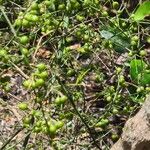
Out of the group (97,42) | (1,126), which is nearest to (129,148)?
(97,42)

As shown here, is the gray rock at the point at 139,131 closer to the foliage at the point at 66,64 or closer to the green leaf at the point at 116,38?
the foliage at the point at 66,64

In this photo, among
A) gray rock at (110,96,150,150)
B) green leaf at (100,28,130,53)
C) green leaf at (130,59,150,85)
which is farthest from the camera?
green leaf at (100,28,130,53)

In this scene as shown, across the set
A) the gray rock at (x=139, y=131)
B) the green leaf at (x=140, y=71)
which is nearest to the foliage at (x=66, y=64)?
the green leaf at (x=140, y=71)

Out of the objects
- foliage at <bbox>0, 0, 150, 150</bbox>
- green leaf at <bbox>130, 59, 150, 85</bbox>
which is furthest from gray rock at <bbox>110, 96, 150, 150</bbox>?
green leaf at <bbox>130, 59, 150, 85</bbox>

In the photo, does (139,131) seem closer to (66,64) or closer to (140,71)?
(140,71)

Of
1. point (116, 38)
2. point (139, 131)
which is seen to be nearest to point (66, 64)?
point (116, 38)

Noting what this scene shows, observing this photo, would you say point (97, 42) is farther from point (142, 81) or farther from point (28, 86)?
point (28, 86)

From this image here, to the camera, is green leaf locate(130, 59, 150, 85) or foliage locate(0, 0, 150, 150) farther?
green leaf locate(130, 59, 150, 85)

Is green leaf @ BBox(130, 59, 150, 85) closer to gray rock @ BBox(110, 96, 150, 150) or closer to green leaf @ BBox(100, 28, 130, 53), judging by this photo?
green leaf @ BBox(100, 28, 130, 53)

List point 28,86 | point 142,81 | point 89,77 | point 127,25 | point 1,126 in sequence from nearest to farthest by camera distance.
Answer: point 28,86 < point 142,81 < point 127,25 < point 1,126 < point 89,77
